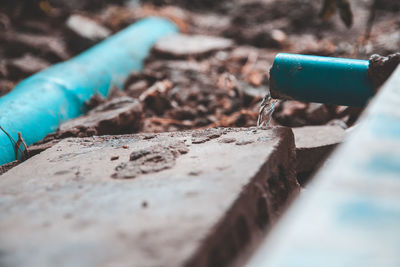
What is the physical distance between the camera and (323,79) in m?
1.59

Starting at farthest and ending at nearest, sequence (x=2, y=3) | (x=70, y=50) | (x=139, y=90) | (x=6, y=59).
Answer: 1. (x=2, y=3)
2. (x=70, y=50)
3. (x=6, y=59)
4. (x=139, y=90)

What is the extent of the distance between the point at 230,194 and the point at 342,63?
92 centimetres

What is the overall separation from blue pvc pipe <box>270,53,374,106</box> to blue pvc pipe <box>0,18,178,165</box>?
1497 millimetres

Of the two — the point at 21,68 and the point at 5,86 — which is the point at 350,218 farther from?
the point at 21,68

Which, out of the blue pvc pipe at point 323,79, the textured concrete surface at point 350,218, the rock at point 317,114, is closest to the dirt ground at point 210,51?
the rock at point 317,114

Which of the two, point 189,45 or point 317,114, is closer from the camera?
point 317,114

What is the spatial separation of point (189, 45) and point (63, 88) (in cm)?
184

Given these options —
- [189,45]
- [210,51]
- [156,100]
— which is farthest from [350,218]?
[189,45]

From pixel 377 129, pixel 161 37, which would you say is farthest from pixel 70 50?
pixel 377 129

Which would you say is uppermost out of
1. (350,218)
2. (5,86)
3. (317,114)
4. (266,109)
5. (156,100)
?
(350,218)

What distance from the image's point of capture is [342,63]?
5.20 feet

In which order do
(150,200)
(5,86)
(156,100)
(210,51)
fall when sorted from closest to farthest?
(150,200) < (156,100) < (5,86) < (210,51)

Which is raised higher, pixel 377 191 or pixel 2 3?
pixel 2 3

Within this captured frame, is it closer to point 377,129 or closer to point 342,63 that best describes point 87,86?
point 342,63
